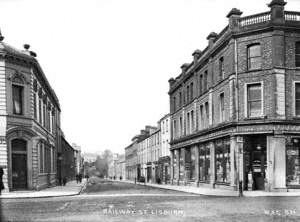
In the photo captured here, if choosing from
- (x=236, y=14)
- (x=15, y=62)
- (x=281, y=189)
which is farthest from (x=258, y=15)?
(x=15, y=62)

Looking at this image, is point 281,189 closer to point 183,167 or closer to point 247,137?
point 247,137

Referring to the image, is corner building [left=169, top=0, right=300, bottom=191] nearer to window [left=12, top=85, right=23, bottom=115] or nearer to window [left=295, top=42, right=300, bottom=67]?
window [left=295, top=42, right=300, bottom=67]

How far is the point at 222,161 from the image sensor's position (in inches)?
1293

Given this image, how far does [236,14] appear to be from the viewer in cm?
3039

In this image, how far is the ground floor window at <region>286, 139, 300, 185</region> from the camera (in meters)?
28.2

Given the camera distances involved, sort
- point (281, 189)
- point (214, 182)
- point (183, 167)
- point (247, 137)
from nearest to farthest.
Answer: point (281, 189) → point (247, 137) → point (214, 182) → point (183, 167)

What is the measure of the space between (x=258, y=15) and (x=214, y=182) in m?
13.8

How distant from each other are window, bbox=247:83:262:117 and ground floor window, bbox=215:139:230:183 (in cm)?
322

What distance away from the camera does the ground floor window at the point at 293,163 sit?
28236 mm

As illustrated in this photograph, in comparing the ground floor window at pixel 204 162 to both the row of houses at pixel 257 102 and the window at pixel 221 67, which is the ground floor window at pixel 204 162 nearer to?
the row of houses at pixel 257 102

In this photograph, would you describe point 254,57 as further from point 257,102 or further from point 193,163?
point 193,163

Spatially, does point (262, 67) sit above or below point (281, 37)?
below

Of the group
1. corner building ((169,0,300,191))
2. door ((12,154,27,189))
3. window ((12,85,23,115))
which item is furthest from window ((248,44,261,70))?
door ((12,154,27,189))

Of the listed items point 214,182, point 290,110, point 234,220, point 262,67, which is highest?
point 262,67
